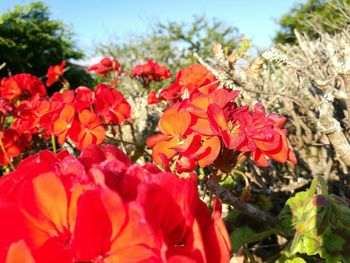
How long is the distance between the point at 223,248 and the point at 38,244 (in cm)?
28

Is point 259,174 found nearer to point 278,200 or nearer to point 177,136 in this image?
point 278,200

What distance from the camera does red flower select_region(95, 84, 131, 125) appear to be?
8.68 feet

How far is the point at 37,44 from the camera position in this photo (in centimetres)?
911

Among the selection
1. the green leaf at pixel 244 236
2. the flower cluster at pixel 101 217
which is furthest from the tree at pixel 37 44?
the flower cluster at pixel 101 217

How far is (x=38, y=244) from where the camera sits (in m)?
0.67

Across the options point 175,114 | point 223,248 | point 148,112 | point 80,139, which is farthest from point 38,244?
point 148,112

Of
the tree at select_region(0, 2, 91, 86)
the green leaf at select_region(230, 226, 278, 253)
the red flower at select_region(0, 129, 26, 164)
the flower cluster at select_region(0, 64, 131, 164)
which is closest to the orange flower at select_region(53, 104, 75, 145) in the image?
the flower cluster at select_region(0, 64, 131, 164)

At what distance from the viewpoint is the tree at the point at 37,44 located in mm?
8188

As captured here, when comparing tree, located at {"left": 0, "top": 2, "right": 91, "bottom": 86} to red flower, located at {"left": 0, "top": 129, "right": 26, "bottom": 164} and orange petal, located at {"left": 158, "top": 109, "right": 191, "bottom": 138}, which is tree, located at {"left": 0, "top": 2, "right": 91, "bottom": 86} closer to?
red flower, located at {"left": 0, "top": 129, "right": 26, "bottom": 164}

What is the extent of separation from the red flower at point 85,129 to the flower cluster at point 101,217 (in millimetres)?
1719

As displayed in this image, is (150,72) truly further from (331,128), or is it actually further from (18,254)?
(18,254)

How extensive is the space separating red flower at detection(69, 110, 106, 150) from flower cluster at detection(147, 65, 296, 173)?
1.14 meters

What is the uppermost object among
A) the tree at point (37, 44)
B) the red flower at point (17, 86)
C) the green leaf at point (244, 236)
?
the tree at point (37, 44)

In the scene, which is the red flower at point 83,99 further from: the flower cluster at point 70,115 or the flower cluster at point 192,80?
the flower cluster at point 192,80
